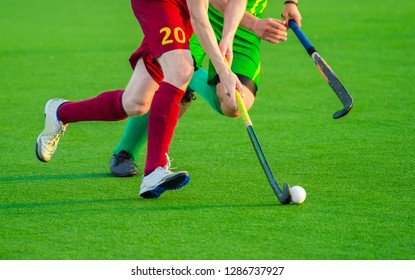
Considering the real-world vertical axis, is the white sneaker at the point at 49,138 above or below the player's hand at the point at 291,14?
below

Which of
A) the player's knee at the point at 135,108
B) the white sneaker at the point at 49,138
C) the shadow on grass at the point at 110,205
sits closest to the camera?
the shadow on grass at the point at 110,205

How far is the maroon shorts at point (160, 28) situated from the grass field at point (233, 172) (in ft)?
2.33

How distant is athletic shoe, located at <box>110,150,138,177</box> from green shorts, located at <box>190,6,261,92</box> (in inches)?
25.8

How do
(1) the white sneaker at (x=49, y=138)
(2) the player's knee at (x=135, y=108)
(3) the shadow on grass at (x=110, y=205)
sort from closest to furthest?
1. (3) the shadow on grass at (x=110, y=205)
2. (2) the player's knee at (x=135, y=108)
3. (1) the white sneaker at (x=49, y=138)

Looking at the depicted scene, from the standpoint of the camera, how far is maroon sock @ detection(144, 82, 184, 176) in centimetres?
529

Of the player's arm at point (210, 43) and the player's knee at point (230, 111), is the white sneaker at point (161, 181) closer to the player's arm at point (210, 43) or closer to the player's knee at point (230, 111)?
the player's arm at point (210, 43)

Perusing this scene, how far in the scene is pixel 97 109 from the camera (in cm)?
580

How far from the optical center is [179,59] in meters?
5.30

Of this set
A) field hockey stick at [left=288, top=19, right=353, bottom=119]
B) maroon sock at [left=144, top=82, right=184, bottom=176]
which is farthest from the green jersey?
maroon sock at [left=144, top=82, right=184, bottom=176]

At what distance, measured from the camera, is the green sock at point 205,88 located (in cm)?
584

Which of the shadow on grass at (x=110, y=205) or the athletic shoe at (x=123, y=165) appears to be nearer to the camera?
the shadow on grass at (x=110, y=205)

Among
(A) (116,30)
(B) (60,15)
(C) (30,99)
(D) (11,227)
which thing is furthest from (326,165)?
(B) (60,15)

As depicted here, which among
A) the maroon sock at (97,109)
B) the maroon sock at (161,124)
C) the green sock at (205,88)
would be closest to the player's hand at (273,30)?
the green sock at (205,88)
